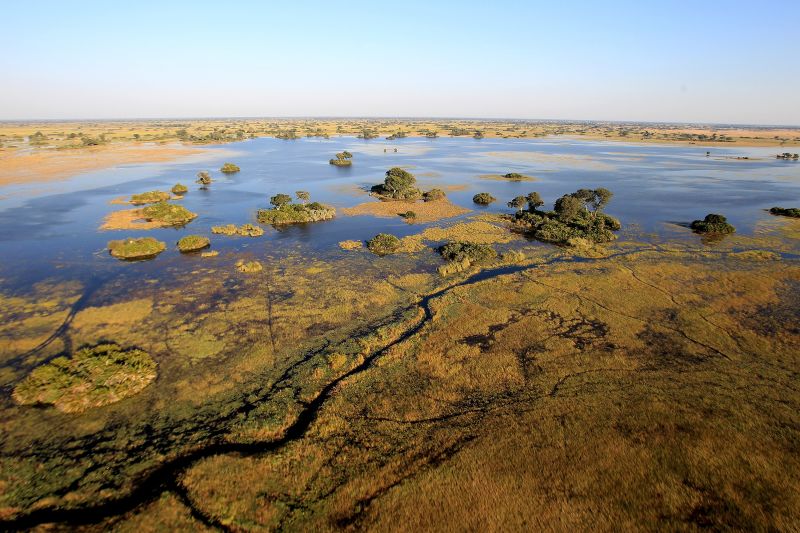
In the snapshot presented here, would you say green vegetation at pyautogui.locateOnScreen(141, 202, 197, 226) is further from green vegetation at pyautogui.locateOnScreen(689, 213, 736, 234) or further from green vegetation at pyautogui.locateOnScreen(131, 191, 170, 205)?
green vegetation at pyautogui.locateOnScreen(689, 213, 736, 234)

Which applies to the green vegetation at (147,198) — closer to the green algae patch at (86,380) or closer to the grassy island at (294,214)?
the grassy island at (294,214)

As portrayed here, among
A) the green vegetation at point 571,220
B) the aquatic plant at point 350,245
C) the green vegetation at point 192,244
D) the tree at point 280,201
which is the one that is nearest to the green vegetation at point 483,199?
the green vegetation at point 571,220

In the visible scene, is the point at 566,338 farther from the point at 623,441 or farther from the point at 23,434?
the point at 23,434

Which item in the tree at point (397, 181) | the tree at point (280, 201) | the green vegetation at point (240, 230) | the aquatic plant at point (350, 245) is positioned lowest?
the aquatic plant at point (350, 245)

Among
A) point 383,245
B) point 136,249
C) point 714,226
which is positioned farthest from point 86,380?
point 714,226

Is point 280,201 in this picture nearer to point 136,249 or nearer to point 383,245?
point 136,249

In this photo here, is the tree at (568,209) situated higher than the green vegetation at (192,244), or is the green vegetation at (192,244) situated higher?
the tree at (568,209)
